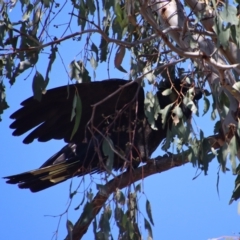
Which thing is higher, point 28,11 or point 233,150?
point 28,11

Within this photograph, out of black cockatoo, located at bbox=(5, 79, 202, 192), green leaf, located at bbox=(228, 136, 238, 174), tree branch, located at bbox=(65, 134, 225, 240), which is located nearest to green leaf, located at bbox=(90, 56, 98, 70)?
black cockatoo, located at bbox=(5, 79, 202, 192)

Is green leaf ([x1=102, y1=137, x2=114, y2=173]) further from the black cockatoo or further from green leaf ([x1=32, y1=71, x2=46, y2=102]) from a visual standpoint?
the black cockatoo

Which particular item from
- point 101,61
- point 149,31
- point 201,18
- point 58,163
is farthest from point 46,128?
point 201,18

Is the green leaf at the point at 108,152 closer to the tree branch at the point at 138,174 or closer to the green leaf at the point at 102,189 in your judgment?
the green leaf at the point at 102,189

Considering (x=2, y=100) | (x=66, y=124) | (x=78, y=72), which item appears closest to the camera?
(x=78, y=72)

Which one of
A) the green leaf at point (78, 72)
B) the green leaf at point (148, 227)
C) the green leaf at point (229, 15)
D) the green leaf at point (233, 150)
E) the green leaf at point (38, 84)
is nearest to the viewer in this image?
the green leaf at point (229, 15)

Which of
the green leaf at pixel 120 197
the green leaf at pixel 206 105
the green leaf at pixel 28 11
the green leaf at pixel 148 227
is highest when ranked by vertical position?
the green leaf at pixel 28 11

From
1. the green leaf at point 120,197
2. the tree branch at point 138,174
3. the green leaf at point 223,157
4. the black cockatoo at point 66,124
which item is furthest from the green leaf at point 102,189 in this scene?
the black cockatoo at point 66,124

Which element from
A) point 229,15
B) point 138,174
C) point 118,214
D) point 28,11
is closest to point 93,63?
point 28,11

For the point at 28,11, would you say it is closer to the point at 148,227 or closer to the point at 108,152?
the point at 108,152

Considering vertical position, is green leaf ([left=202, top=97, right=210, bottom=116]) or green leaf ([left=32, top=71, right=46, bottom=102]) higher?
green leaf ([left=32, top=71, right=46, bottom=102])

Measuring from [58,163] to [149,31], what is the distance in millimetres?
940

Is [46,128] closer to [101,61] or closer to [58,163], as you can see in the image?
[58,163]

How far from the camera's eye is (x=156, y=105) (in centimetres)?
294
